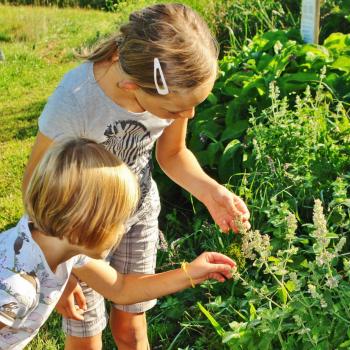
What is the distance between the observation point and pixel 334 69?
3.99 m

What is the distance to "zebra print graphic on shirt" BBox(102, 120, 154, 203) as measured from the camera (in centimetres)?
244

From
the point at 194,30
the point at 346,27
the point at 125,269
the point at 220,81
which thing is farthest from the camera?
the point at 346,27

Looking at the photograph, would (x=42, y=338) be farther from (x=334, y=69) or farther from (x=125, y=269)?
(x=334, y=69)

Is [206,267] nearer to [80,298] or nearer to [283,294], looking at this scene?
[283,294]

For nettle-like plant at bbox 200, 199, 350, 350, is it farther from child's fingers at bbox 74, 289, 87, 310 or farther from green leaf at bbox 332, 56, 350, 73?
green leaf at bbox 332, 56, 350, 73

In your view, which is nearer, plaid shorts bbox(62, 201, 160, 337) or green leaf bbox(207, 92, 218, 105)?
plaid shorts bbox(62, 201, 160, 337)

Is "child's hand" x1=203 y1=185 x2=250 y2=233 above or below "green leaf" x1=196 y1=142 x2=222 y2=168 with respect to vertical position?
above

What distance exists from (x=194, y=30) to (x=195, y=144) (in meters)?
1.58

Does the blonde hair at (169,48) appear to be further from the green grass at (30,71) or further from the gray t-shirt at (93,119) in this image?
the green grass at (30,71)

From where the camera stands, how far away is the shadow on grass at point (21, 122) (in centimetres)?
587

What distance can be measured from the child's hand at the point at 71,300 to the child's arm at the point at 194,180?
0.53m

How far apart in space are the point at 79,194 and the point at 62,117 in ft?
1.27

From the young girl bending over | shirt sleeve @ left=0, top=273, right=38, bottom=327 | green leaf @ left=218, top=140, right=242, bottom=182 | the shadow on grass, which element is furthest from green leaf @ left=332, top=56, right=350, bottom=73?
the shadow on grass

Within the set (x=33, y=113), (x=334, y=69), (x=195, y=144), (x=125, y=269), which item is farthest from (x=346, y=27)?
(x=125, y=269)
